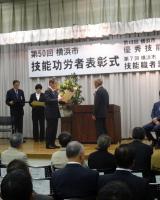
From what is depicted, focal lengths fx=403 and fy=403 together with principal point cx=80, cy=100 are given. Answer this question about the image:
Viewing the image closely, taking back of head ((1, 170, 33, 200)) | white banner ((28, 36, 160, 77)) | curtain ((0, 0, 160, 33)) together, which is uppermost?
curtain ((0, 0, 160, 33))

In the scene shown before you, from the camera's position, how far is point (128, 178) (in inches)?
107

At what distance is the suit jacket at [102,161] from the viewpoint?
161 inches

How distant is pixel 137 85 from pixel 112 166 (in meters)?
5.62

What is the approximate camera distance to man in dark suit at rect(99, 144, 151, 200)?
2.70m

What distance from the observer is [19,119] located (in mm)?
9672

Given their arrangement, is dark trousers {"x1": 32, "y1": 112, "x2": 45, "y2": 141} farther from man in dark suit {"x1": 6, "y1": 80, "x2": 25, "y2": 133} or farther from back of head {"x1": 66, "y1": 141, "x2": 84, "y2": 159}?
back of head {"x1": 66, "y1": 141, "x2": 84, "y2": 159}

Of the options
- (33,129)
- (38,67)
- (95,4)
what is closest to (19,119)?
(33,129)

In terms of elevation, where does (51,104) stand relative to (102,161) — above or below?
above

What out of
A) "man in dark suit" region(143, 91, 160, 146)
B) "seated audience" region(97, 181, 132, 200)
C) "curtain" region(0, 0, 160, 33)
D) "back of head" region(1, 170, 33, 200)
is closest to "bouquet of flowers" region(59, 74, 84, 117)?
"man in dark suit" region(143, 91, 160, 146)

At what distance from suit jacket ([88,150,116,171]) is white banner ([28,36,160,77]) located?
5340 millimetres

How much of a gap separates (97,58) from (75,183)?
689cm

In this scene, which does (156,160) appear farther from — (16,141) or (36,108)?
(36,108)

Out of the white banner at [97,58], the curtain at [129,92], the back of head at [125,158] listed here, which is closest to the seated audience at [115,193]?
the back of head at [125,158]

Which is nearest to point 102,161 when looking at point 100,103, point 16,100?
point 100,103
